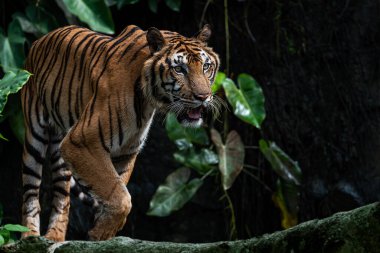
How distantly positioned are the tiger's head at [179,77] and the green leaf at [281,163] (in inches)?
95.1

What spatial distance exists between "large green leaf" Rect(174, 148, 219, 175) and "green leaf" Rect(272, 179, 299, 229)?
2.24 feet

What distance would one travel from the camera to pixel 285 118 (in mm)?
8047

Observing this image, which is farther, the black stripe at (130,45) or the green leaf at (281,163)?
the green leaf at (281,163)

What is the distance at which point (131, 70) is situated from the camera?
5395 mm

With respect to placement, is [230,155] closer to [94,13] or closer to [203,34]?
[94,13]

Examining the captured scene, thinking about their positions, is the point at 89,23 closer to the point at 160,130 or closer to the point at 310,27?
the point at 160,130

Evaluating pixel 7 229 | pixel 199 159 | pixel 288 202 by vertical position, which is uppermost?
pixel 7 229

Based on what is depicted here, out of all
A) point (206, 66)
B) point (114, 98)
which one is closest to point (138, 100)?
point (114, 98)

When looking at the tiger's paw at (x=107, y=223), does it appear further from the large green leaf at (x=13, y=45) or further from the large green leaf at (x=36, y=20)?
the large green leaf at (x=36, y=20)

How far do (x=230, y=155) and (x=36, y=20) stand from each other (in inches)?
85.4

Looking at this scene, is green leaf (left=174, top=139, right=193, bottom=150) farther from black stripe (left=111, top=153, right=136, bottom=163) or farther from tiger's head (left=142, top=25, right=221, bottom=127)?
tiger's head (left=142, top=25, right=221, bottom=127)

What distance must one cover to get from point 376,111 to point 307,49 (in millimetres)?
892

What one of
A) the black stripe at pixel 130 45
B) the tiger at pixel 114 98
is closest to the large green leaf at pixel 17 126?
the tiger at pixel 114 98

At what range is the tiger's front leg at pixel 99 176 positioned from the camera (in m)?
5.10
